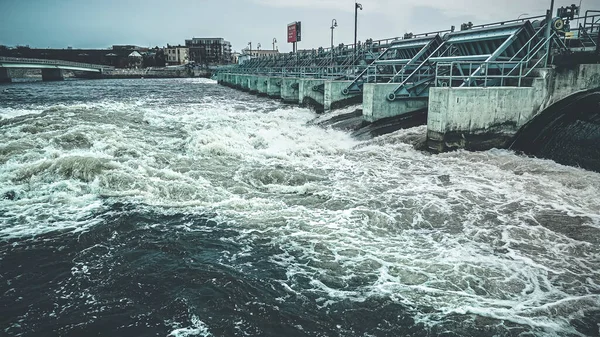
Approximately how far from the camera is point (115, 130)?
18141 millimetres

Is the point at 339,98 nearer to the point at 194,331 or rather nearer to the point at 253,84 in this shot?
the point at 194,331

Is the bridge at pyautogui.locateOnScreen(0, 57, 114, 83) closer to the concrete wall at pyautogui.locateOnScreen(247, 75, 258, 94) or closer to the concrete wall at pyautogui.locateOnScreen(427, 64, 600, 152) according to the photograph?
the concrete wall at pyautogui.locateOnScreen(247, 75, 258, 94)

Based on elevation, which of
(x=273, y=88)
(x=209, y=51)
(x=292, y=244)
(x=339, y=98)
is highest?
(x=209, y=51)

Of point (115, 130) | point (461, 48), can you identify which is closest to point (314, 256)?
point (115, 130)

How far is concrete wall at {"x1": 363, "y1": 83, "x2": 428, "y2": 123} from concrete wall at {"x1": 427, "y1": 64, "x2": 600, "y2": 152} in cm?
508

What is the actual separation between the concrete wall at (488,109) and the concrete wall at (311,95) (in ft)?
56.7

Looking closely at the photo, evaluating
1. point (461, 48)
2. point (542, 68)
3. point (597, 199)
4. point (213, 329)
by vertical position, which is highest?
point (461, 48)

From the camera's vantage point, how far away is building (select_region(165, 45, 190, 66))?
160 meters

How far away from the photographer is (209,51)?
174 metres

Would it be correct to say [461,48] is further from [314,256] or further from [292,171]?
[314,256]

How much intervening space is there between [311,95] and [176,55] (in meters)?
144

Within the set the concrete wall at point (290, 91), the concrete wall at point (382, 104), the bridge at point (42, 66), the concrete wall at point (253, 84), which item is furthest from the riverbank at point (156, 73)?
the concrete wall at point (382, 104)

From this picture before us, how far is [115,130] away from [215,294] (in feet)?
48.0

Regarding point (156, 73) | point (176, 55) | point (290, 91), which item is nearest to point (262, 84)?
point (290, 91)
